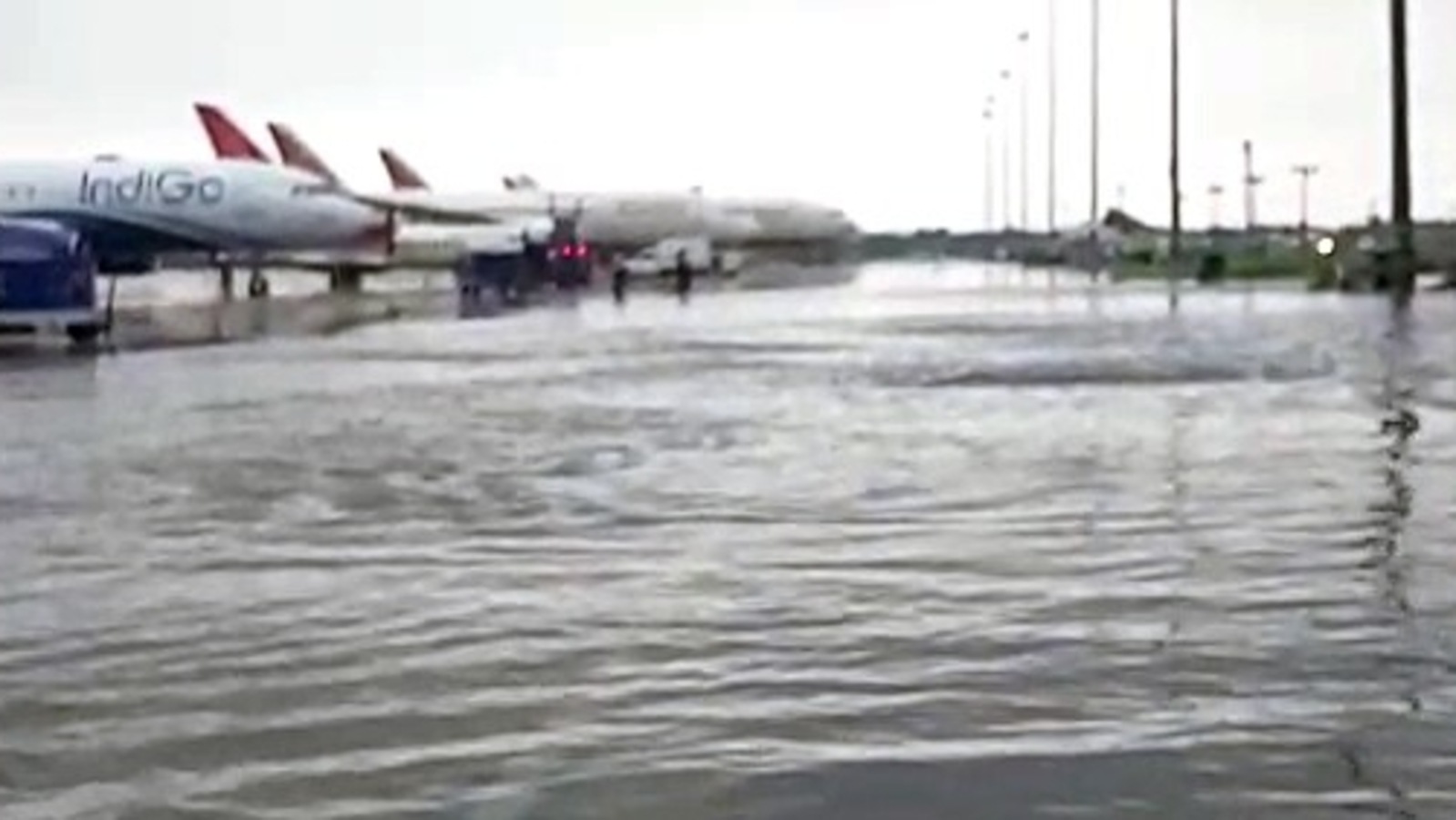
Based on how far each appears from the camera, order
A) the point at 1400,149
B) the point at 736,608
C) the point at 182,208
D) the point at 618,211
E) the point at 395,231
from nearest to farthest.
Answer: the point at 736,608, the point at 1400,149, the point at 182,208, the point at 395,231, the point at 618,211

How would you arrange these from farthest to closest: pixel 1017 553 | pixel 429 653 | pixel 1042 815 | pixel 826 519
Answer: pixel 826 519
pixel 1017 553
pixel 429 653
pixel 1042 815

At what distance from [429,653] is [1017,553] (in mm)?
3396

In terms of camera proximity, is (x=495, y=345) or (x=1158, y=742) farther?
(x=495, y=345)

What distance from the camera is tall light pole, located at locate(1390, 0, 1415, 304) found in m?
59.8

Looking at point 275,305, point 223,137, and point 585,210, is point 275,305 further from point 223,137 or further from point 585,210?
point 585,210

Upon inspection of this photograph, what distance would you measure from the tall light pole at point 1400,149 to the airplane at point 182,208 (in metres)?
28.9

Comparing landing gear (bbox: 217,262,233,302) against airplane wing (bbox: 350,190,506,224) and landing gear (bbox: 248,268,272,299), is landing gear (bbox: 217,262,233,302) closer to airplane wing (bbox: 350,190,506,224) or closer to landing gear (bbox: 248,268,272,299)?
landing gear (bbox: 248,268,272,299)

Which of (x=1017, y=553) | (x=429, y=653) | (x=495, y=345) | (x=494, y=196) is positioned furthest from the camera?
(x=494, y=196)

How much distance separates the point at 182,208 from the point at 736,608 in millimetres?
64775

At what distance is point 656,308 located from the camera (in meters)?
58.9

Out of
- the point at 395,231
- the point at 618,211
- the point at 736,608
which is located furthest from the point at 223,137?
the point at 736,608

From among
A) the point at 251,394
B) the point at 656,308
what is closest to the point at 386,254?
the point at 656,308

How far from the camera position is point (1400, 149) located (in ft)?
198

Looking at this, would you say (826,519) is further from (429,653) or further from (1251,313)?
(1251,313)
